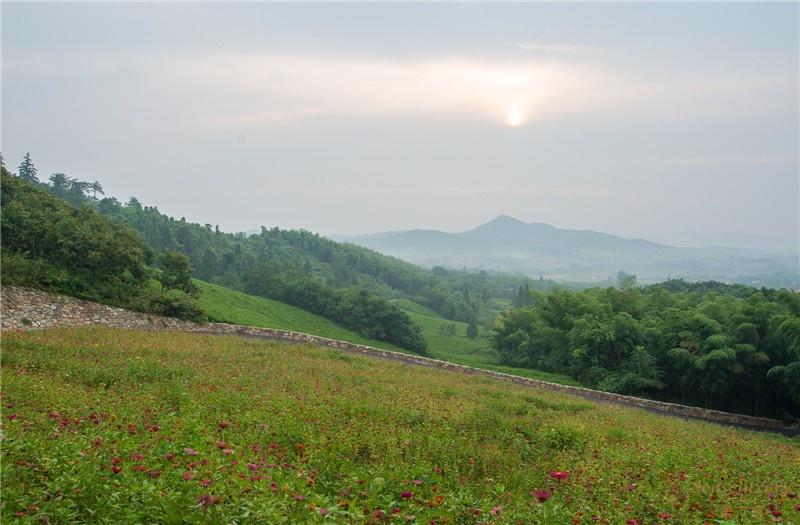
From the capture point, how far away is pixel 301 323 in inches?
2077

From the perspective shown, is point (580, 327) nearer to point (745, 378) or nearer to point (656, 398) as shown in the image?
point (656, 398)

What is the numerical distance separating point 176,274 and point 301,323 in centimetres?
2166

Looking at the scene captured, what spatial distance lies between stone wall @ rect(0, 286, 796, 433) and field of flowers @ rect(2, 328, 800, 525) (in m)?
5.75

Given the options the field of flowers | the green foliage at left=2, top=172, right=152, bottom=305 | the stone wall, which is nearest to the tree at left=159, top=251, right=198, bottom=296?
the green foliage at left=2, top=172, right=152, bottom=305

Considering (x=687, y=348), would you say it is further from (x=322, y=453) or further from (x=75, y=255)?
(x=75, y=255)

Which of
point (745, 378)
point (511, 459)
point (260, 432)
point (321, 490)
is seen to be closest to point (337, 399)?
point (260, 432)

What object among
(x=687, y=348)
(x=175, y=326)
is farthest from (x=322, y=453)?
(x=687, y=348)

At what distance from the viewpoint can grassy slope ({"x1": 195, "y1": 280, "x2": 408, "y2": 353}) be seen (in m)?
40.2

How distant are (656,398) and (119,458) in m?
30.9

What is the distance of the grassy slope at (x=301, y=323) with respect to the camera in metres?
36.5

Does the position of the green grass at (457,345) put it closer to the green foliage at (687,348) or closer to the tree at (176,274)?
the green foliage at (687,348)

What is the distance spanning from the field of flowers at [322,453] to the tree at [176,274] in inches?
593

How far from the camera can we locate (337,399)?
1206cm

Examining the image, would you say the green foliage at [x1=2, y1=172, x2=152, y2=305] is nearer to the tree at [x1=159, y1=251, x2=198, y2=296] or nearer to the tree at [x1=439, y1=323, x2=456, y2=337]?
the tree at [x1=159, y1=251, x2=198, y2=296]
